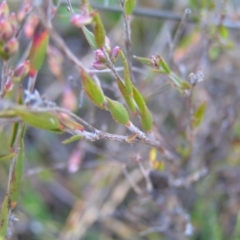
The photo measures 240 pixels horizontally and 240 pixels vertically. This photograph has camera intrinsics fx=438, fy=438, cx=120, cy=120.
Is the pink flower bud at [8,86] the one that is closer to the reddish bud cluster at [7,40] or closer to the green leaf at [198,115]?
the reddish bud cluster at [7,40]

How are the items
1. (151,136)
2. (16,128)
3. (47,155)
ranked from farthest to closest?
(47,155), (151,136), (16,128)

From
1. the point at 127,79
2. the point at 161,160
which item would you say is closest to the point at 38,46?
the point at 127,79

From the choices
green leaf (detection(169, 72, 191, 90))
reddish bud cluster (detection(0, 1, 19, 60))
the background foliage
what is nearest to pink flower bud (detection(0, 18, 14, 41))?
reddish bud cluster (detection(0, 1, 19, 60))

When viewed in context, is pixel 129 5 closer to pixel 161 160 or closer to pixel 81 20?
pixel 81 20

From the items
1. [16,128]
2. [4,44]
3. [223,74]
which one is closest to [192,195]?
[223,74]

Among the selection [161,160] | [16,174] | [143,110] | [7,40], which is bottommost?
[161,160]

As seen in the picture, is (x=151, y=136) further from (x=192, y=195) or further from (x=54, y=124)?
(x=192, y=195)

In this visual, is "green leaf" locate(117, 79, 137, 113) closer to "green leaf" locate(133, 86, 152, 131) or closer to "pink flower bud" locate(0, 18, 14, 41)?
"green leaf" locate(133, 86, 152, 131)
